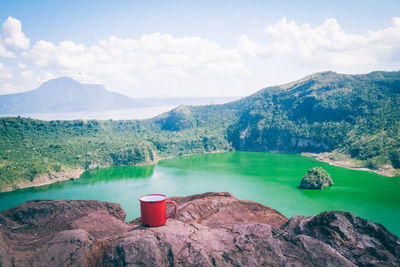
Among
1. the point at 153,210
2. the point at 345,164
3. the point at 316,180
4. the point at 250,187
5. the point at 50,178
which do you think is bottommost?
the point at 250,187

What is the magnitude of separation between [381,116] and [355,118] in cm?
923

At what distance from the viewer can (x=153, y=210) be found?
25.6 feet

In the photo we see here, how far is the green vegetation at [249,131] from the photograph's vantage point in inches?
2857

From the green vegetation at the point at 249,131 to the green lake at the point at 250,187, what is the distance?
7814mm

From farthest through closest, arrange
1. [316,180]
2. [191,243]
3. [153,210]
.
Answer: [316,180]
[153,210]
[191,243]

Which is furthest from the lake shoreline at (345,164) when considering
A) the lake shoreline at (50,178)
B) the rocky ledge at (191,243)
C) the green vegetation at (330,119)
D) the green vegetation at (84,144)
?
the lake shoreline at (50,178)

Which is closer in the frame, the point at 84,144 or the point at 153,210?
the point at 153,210

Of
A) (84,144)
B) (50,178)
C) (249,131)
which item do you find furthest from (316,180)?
(84,144)

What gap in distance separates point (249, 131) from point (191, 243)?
119 meters

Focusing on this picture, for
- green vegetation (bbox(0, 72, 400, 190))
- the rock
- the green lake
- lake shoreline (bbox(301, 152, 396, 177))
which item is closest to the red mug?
the green lake

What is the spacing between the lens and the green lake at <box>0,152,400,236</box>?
145 feet

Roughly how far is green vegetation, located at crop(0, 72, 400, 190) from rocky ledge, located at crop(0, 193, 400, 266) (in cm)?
5978

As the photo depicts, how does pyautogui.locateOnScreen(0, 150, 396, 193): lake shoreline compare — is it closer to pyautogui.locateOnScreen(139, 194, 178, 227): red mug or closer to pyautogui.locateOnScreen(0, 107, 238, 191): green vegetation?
pyautogui.locateOnScreen(0, 107, 238, 191): green vegetation

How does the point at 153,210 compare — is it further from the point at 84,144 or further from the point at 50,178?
the point at 84,144
